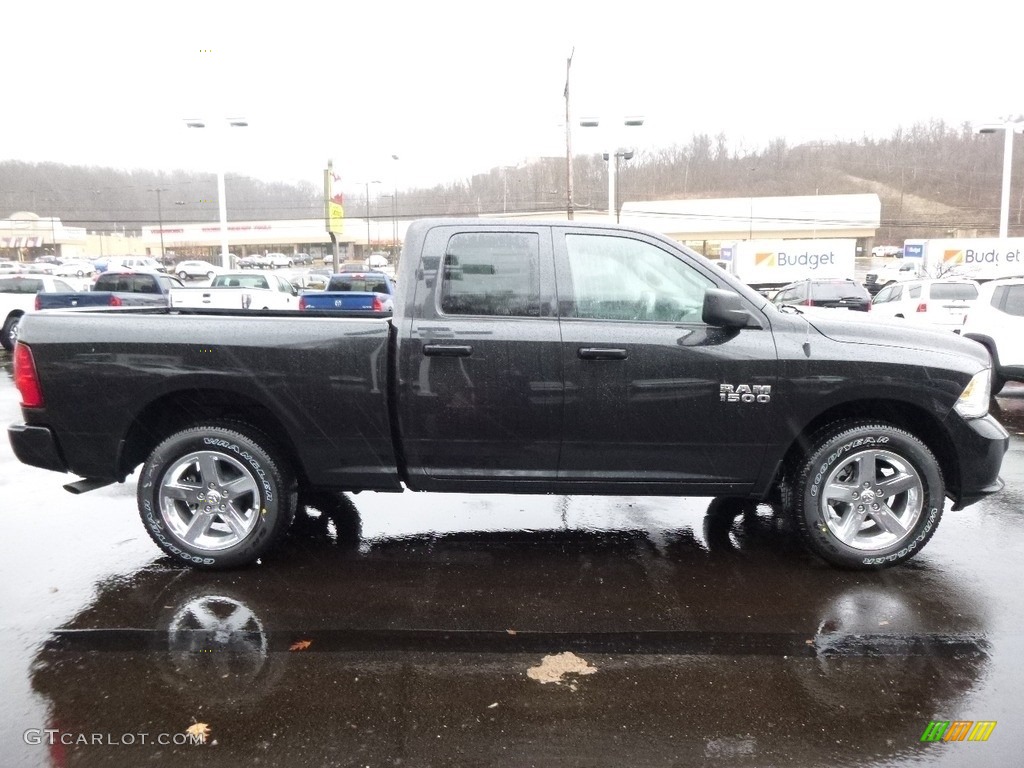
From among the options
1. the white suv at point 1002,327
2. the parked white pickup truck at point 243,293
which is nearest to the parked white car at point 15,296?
the parked white pickup truck at point 243,293

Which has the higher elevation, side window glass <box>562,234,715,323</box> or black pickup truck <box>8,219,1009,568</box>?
side window glass <box>562,234,715,323</box>

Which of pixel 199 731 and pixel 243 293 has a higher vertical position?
pixel 243 293

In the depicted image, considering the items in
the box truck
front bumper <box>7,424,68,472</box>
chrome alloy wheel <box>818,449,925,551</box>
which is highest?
the box truck

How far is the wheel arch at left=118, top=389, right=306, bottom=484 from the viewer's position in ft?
13.5

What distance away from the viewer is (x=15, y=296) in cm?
1564

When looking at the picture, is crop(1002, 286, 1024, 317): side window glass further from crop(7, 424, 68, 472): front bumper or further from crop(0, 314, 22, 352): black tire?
crop(0, 314, 22, 352): black tire

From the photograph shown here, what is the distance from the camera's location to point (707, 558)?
4387 mm

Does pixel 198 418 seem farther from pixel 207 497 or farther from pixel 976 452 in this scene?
pixel 976 452

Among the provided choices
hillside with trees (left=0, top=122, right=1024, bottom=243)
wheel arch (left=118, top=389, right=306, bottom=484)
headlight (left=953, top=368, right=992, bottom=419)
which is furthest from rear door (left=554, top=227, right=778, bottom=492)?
hillside with trees (left=0, top=122, right=1024, bottom=243)

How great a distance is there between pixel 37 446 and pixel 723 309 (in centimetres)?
389

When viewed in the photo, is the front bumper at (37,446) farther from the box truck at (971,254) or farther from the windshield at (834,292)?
the box truck at (971,254)

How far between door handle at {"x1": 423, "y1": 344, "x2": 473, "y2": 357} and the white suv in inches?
350

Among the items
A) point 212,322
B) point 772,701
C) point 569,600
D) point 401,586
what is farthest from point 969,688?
point 212,322

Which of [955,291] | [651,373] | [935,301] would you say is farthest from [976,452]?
[955,291]
